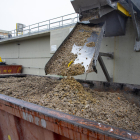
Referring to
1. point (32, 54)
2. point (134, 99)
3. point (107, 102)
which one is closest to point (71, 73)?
point (107, 102)

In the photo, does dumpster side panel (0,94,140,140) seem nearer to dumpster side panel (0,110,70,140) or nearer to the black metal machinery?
dumpster side panel (0,110,70,140)

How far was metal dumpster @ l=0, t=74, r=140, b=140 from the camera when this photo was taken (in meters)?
1.10

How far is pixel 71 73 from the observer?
3.09 meters

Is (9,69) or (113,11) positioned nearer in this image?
(113,11)

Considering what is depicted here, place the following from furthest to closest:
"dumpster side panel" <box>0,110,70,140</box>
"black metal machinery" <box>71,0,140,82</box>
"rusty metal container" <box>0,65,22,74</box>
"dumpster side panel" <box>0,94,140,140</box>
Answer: "rusty metal container" <box>0,65,22,74</box>, "black metal machinery" <box>71,0,140,82</box>, "dumpster side panel" <box>0,110,70,140</box>, "dumpster side panel" <box>0,94,140,140</box>

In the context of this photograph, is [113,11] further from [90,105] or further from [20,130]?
[20,130]

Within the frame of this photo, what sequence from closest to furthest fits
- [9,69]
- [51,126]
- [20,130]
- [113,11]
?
1. [51,126]
2. [20,130]
3. [113,11]
4. [9,69]

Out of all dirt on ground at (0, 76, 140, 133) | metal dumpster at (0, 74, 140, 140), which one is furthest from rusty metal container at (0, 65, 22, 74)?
metal dumpster at (0, 74, 140, 140)

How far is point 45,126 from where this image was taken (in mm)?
1434

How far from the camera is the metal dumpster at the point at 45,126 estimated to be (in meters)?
1.10

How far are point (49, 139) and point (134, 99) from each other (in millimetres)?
1901

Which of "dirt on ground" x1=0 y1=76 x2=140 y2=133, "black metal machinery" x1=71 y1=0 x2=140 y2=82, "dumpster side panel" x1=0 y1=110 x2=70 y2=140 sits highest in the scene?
"black metal machinery" x1=71 y1=0 x2=140 y2=82

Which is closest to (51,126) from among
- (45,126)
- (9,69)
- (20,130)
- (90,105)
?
(45,126)

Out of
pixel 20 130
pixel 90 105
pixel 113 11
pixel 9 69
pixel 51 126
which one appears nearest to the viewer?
pixel 51 126
